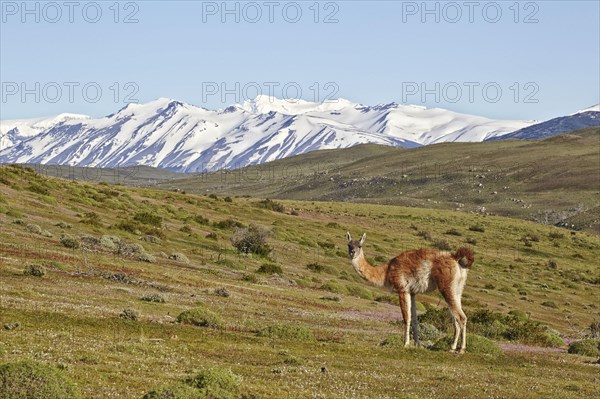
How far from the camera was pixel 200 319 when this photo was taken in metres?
26.5

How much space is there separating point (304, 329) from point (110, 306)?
7.51 metres

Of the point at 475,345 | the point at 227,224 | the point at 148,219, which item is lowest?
the point at 475,345

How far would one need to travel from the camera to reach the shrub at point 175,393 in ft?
43.5

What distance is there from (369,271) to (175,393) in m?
11.4

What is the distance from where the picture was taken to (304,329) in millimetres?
26484

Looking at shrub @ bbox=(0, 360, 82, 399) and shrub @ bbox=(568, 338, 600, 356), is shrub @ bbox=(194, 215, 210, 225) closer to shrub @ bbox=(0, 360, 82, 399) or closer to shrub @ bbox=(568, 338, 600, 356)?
shrub @ bbox=(568, 338, 600, 356)

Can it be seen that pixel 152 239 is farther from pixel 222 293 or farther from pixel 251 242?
pixel 222 293

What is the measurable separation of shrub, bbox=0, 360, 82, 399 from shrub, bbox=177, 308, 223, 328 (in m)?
13.2

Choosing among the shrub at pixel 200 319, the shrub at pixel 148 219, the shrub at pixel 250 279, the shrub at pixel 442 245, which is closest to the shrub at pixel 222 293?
the shrub at pixel 250 279

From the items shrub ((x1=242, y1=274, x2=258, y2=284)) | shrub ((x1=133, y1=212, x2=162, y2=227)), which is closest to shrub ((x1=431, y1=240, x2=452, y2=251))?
shrub ((x1=133, y1=212, x2=162, y2=227))

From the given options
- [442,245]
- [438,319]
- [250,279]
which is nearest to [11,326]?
[438,319]

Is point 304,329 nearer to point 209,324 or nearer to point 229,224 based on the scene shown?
point 209,324

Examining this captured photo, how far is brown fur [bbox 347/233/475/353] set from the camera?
23469 millimetres

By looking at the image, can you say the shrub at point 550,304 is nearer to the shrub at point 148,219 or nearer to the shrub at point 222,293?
the shrub at point 148,219
